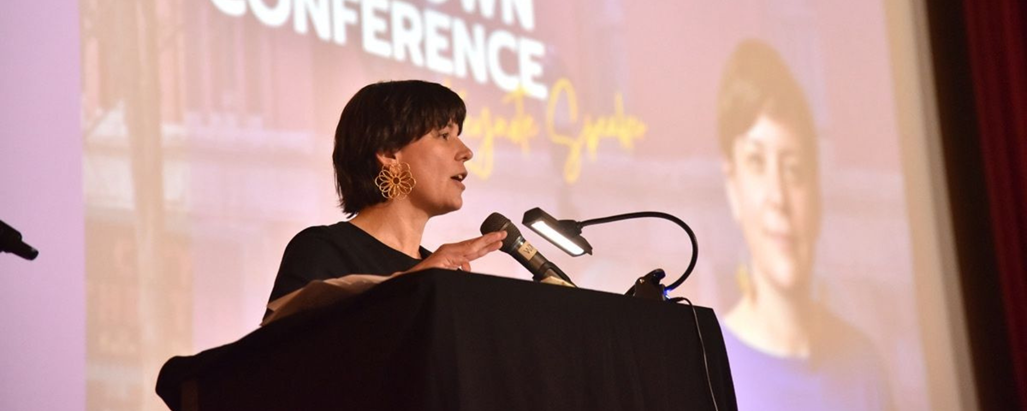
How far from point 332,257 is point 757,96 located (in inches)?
107

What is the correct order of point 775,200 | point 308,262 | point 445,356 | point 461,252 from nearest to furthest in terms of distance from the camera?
point 445,356 < point 461,252 < point 308,262 < point 775,200

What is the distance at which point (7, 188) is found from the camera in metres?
2.70

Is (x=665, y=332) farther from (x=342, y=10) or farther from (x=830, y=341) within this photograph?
(x=830, y=341)

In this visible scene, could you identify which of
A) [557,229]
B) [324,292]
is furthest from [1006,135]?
[324,292]

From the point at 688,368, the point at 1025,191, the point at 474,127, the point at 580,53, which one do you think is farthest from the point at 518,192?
the point at 1025,191

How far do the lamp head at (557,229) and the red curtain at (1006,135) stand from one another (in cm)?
379

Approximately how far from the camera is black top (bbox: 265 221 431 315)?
230 centimetres

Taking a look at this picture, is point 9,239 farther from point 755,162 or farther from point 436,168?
point 755,162

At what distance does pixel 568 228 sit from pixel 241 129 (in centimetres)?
121

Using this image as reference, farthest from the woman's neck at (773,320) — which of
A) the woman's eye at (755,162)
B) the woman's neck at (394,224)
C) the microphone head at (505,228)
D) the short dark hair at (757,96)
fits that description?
the microphone head at (505,228)

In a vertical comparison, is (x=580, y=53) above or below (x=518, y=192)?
above

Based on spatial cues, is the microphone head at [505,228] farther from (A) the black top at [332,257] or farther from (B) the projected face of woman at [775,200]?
(B) the projected face of woman at [775,200]

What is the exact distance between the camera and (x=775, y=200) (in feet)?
15.3

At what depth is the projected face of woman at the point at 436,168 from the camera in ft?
8.48
